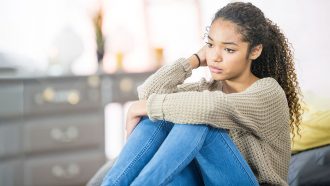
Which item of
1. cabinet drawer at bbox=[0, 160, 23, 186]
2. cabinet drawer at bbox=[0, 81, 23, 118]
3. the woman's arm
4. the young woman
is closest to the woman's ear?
Answer: the young woman

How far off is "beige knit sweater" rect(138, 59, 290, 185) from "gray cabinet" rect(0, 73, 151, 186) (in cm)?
143

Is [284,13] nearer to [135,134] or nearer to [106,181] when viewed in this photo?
[135,134]

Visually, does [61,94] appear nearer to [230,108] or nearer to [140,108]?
[140,108]

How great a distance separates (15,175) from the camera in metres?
2.80

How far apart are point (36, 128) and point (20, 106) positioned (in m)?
0.15

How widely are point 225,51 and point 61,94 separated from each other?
59.1 inches

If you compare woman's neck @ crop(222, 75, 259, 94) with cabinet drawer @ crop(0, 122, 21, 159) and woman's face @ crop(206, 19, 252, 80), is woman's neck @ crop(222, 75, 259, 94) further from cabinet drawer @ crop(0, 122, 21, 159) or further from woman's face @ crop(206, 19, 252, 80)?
cabinet drawer @ crop(0, 122, 21, 159)

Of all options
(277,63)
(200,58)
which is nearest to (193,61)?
(200,58)

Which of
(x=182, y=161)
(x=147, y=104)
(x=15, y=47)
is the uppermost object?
(x=15, y=47)

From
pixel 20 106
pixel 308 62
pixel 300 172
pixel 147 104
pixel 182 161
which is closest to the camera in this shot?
pixel 182 161

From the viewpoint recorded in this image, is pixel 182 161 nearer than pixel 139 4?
Yes

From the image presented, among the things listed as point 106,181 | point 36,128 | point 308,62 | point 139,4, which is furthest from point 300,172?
point 139,4

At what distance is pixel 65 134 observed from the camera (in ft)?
9.38

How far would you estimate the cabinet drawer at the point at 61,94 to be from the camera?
2791 mm
